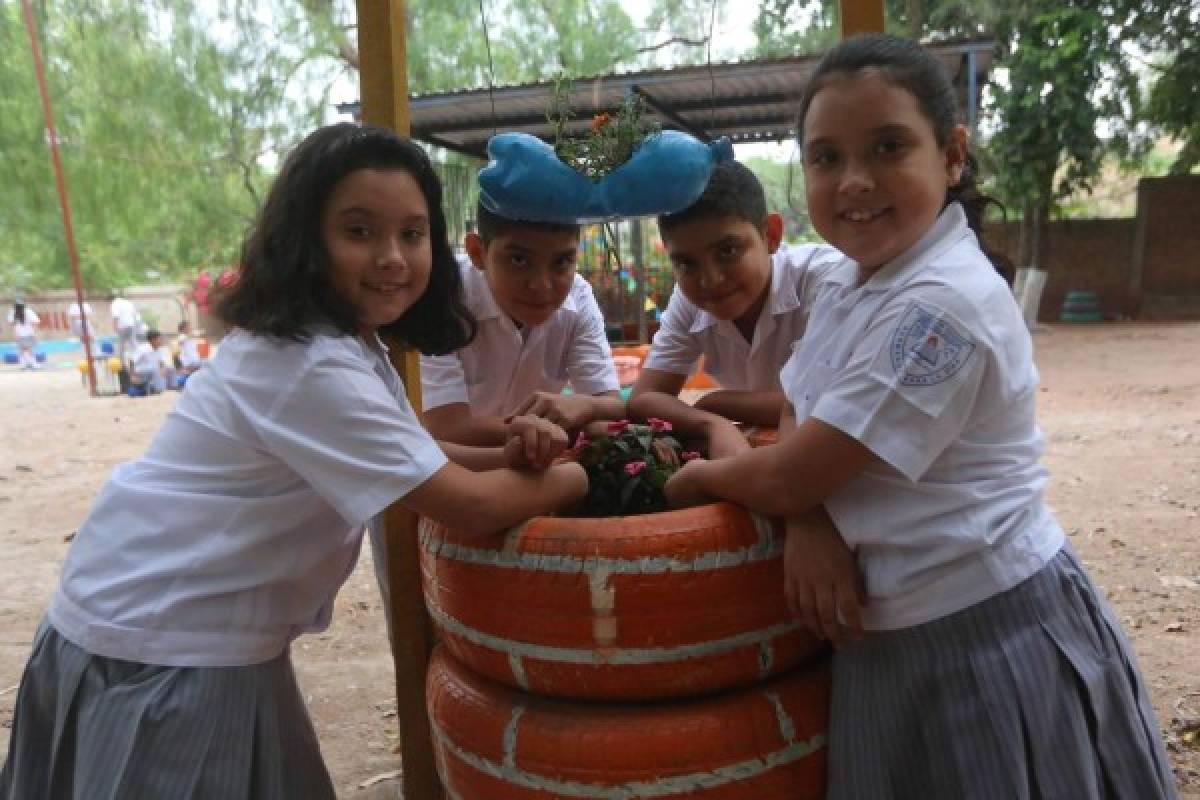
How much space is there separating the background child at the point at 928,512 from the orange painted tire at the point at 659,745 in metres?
0.07

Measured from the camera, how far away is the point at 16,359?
21.9m

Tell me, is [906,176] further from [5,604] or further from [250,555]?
[5,604]

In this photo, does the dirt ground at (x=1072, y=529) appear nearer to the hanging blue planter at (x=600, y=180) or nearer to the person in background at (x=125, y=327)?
the hanging blue planter at (x=600, y=180)

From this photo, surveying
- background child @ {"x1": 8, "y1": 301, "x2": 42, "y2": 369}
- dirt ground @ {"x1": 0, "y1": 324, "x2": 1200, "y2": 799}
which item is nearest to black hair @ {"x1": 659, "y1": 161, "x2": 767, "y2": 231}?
dirt ground @ {"x1": 0, "y1": 324, "x2": 1200, "y2": 799}

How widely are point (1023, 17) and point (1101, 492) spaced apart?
36.2ft

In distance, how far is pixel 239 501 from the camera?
153 centimetres

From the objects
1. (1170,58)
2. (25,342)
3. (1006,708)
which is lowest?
(25,342)

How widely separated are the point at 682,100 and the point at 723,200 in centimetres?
646

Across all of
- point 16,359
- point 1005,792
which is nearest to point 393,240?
point 1005,792

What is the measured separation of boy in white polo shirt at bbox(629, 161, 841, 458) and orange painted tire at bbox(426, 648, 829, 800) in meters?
0.54

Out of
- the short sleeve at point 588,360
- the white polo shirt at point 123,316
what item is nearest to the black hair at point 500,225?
the short sleeve at point 588,360

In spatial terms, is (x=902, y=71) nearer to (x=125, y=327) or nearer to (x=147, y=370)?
(x=147, y=370)

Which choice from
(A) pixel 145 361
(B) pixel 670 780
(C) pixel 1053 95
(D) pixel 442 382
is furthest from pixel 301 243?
(C) pixel 1053 95

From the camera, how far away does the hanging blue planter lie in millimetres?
1892
